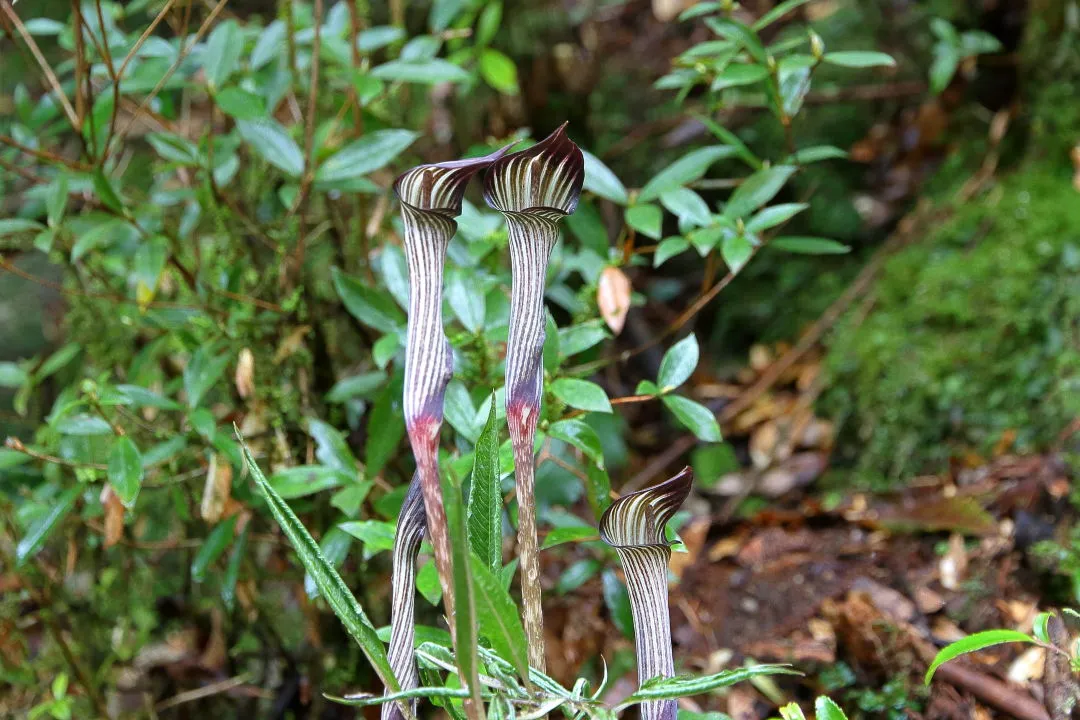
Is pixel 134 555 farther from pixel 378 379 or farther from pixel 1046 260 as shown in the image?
pixel 1046 260

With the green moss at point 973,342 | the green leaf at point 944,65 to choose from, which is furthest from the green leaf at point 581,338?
the green leaf at point 944,65

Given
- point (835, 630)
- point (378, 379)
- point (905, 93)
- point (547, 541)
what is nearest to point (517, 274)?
point (547, 541)

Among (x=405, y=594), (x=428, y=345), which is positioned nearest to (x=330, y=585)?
(x=405, y=594)

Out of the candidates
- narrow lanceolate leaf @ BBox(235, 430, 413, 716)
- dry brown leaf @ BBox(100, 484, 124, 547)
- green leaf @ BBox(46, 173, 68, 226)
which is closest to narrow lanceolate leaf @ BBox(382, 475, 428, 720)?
narrow lanceolate leaf @ BBox(235, 430, 413, 716)

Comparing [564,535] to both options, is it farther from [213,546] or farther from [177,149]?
[177,149]

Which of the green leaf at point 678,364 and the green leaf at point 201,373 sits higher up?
the green leaf at point 201,373

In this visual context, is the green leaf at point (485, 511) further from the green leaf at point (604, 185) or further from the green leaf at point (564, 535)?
the green leaf at point (604, 185)
